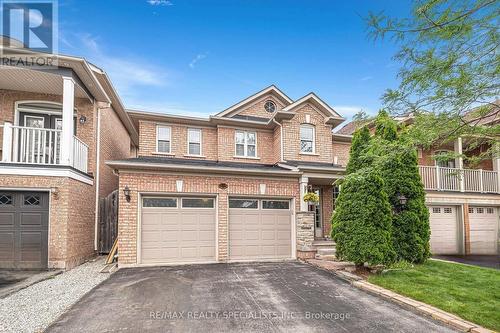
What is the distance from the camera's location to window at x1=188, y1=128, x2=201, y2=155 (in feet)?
41.8

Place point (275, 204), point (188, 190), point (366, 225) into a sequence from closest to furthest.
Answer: point (366, 225) < point (188, 190) < point (275, 204)

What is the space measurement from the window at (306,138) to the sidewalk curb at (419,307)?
668 centimetres

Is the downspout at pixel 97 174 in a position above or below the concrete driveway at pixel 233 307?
above

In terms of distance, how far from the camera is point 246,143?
1309cm

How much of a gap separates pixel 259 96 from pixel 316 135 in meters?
3.45

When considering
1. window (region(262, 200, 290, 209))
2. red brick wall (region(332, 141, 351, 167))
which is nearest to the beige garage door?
window (region(262, 200, 290, 209))

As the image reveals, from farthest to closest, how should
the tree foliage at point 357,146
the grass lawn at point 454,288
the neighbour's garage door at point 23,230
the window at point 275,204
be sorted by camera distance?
the window at point 275,204 < the tree foliage at point 357,146 < the neighbour's garage door at point 23,230 < the grass lawn at point 454,288

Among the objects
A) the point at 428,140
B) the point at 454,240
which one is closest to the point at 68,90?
the point at 428,140

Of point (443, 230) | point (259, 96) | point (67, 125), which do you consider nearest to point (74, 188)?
point (67, 125)

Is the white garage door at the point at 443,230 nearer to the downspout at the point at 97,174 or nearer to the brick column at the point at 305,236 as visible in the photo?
the brick column at the point at 305,236

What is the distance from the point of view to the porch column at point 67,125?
26.6 feet

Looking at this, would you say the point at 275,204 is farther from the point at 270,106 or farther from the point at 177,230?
the point at 270,106

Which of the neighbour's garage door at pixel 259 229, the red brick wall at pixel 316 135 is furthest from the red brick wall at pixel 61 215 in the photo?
the red brick wall at pixel 316 135

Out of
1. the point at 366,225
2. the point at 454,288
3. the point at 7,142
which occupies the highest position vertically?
the point at 7,142
